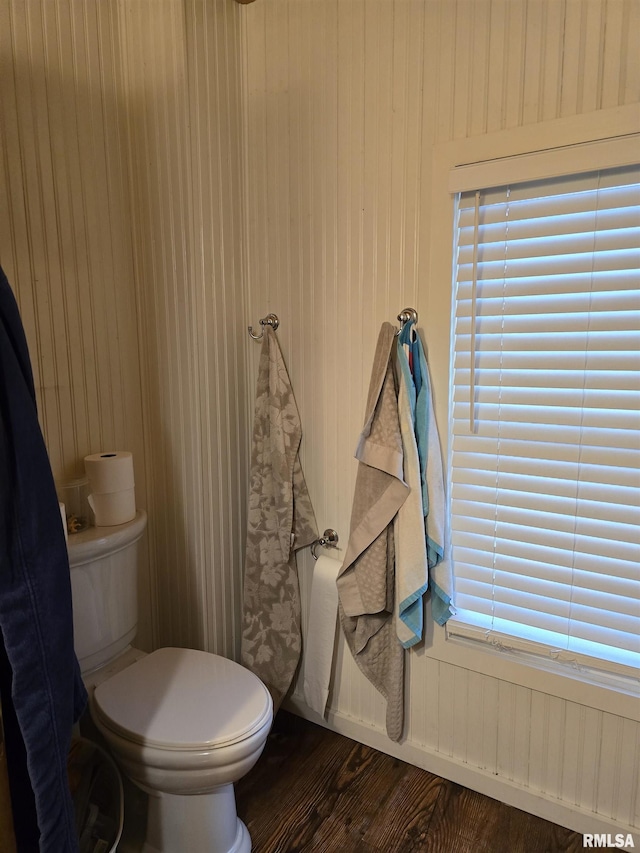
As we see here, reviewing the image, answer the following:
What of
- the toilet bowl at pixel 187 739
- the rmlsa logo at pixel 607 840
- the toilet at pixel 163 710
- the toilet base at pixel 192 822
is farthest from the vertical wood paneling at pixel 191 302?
the rmlsa logo at pixel 607 840

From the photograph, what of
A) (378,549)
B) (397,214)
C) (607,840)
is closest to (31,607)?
(378,549)

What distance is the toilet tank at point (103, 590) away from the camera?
1480 mm

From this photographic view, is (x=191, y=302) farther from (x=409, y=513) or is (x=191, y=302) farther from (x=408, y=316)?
(x=409, y=513)

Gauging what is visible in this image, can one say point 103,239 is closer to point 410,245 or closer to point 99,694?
point 410,245

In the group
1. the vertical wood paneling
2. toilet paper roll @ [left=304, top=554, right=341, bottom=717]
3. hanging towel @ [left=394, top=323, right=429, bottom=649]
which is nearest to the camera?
hanging towel @ [left=394, top=323, right=429, bottom=649]

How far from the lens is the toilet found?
131 centimetres

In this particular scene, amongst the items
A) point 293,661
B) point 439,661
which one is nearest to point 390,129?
point 439,661

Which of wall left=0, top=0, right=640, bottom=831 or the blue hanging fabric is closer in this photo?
wall left=0, top=0, right=640, bottom=831

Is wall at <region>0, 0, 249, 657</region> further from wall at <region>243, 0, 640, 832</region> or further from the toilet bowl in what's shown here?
the toilet bowl

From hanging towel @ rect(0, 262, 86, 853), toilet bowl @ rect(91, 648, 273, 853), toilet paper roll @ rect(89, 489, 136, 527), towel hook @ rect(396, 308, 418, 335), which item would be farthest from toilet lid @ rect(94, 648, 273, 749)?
towel hook @ rect(396, 308, 418, 335)

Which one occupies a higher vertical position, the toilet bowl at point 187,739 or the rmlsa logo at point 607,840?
the toilet bowl at point 187,739

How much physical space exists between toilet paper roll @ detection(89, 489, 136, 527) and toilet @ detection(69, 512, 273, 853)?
0.09ft

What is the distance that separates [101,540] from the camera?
150cm

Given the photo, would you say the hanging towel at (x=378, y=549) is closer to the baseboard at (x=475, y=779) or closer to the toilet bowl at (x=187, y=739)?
the baseboard at (x=475, y=779)
